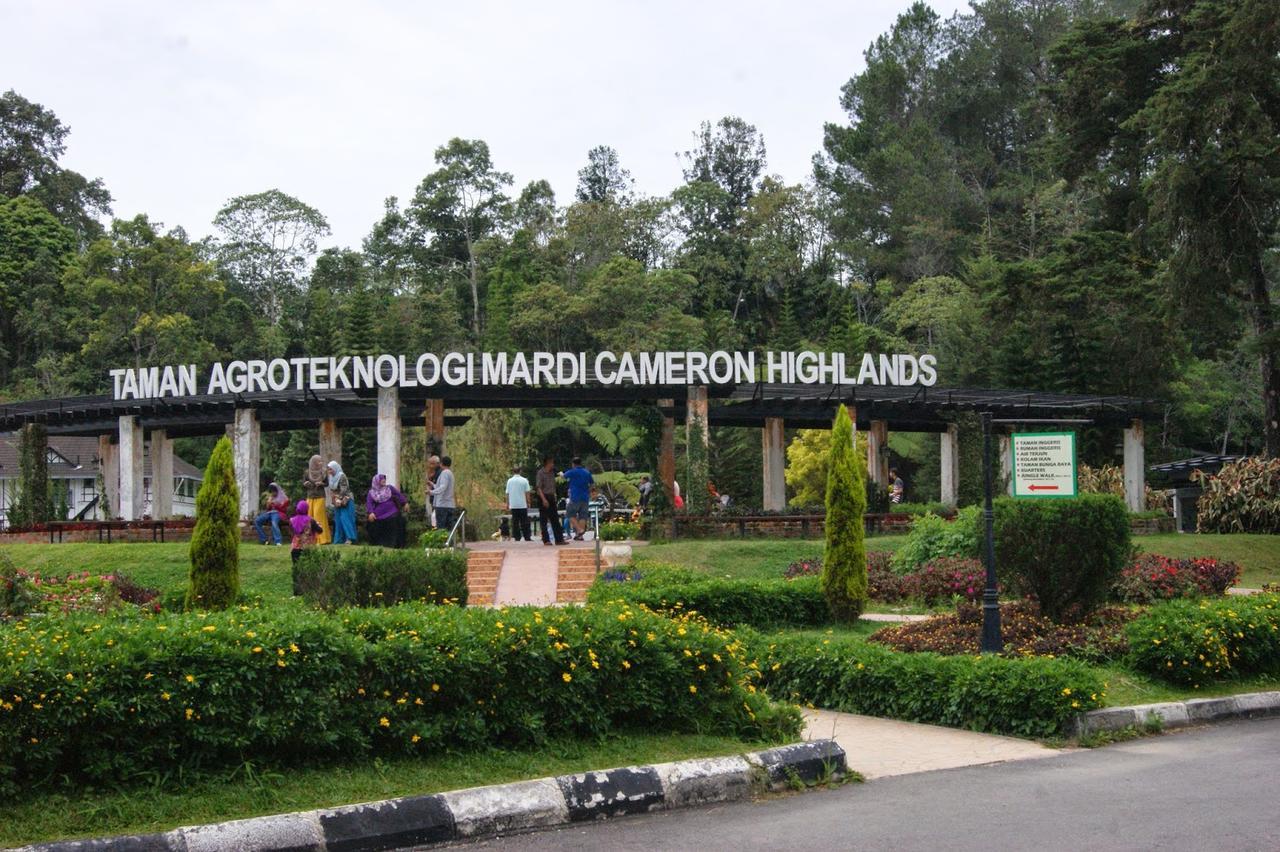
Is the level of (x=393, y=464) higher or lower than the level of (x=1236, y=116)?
lower

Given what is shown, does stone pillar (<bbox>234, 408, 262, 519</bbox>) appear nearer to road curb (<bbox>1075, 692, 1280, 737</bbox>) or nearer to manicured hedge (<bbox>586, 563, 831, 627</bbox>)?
manicured hedge (<bbox>586, 563, 831, 627</bbox>)

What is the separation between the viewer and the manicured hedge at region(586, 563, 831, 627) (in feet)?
49.5

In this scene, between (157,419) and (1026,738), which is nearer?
(1026,738)

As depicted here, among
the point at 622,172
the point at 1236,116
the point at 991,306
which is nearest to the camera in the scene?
the point at 1236,116

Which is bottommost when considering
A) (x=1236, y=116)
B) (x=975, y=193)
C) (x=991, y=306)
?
(x=991, y=306)

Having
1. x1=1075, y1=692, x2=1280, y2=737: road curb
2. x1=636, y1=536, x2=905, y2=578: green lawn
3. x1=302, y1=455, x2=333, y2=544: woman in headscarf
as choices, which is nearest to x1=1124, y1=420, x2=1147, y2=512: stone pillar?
x1=636, y1=536, x2=905, y2=578: green lawn

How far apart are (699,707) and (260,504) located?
30.3m

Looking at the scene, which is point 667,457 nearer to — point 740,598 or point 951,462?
point 951,462

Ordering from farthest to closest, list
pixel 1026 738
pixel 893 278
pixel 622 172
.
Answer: pixel 622 172 < pixel 893 278 < pixel 1026 738

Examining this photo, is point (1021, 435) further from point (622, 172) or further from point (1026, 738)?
point (622, 172)

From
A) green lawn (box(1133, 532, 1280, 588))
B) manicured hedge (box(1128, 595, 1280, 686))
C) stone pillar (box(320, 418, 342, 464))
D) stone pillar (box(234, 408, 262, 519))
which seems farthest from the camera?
stone pillar (box(320, 418, 342, 464))

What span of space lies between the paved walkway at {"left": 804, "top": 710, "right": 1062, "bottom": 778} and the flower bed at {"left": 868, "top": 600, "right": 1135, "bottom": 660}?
2.21 m

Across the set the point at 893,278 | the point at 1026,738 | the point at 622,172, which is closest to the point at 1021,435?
the point at 1026,738

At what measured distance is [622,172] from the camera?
73438mm
